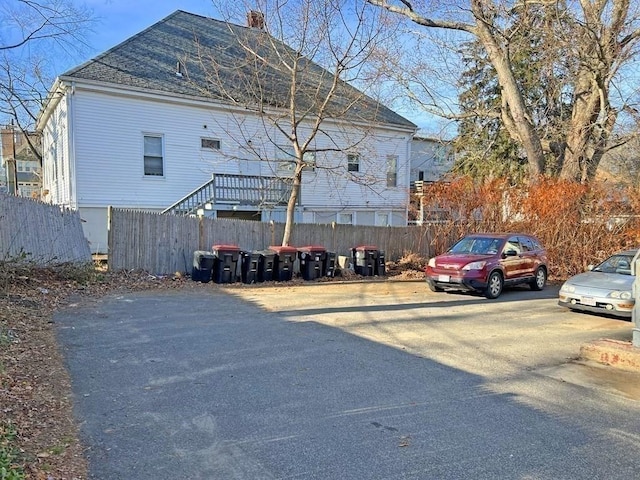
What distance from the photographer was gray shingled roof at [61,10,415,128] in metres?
16.7

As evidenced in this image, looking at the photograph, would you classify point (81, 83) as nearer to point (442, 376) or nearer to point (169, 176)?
point (169, 176)

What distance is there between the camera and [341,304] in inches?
420

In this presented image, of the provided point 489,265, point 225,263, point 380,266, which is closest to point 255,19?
point 225,263

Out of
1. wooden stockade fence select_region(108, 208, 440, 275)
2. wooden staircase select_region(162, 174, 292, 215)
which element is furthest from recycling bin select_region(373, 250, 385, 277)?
wooden staircase select_region(162, 174, 292, 215)

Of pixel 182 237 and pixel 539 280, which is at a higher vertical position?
pixel 182 237

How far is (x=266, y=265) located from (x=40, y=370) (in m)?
8.72

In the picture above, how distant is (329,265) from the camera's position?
15242mm

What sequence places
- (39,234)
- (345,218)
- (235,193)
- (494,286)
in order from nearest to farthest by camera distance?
(39,234), (494,286), (235,193), (345,218)

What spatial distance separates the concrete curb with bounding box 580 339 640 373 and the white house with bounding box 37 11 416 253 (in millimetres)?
10128

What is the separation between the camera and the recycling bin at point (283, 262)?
14.2m

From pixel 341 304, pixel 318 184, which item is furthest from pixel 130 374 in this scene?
pixel 318 184

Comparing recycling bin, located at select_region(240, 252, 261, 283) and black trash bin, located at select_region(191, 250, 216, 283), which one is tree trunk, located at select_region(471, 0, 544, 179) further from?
black trash bin, located at select_region(191, 250, 216, 283)

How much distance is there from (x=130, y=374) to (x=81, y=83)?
14241mm

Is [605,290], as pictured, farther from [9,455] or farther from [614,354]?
[9,455]
